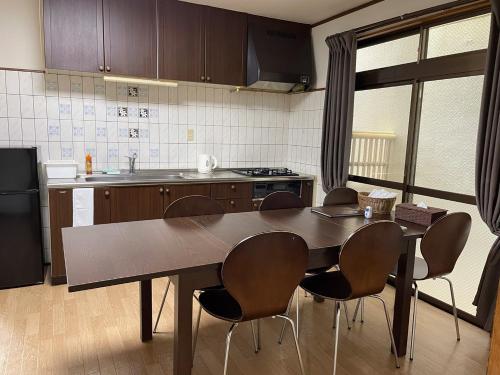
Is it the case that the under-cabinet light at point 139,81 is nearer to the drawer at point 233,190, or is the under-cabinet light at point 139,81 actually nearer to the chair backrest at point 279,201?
the drawer at point 233,190

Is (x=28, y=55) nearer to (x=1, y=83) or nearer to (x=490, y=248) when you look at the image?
(x=1, y=83)

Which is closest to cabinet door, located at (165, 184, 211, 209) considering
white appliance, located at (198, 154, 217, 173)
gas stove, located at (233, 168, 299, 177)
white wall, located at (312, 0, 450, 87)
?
white appliance, located at (198, 154, 217, 173)

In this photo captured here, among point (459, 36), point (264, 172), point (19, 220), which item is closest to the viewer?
point (459, 36)

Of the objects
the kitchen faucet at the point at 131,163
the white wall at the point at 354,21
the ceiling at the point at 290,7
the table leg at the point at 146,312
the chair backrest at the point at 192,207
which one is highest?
the ceiling at the point at 290,7

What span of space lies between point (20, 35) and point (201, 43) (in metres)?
1.53

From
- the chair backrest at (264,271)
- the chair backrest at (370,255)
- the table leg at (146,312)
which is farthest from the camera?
the table leg at (146,312)

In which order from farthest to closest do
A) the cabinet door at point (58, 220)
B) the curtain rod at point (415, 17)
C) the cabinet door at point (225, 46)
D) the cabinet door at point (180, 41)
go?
the cabinet door at point (225, 46) < the cabinet door at point (180, 41) < the cabinet door at point (58, 220) < the curtain rod at point (415, 17)

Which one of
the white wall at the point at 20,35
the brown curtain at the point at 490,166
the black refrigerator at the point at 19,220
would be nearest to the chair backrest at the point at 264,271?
the brown curtain at the point at 490,166

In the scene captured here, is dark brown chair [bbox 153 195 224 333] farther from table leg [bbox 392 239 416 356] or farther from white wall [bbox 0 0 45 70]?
white wall [bbox 0 0 45 70]

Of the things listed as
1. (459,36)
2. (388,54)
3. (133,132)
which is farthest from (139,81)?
(459,36)

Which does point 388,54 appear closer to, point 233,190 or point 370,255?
point 233,190

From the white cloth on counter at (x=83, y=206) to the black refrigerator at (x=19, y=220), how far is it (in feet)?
0.89

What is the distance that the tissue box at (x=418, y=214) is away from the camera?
2.26 m

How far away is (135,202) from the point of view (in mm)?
3238
